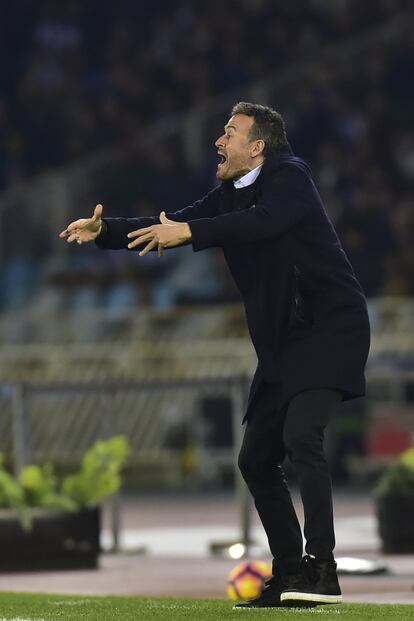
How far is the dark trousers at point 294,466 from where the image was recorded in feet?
21.4

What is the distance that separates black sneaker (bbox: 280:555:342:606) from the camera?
6496 millimetres

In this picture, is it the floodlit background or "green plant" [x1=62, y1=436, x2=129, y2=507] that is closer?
"green plant" [x1=62, y1=436, x2=129, y2=507]

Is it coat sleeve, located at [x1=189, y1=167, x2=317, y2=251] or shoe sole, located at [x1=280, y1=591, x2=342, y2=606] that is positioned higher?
coat sleeve, located at [x1=189, y1=167, x2=317, y2=251]

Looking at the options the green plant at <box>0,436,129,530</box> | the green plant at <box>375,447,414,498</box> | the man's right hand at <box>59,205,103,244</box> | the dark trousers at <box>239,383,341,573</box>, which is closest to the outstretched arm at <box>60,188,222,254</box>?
the man's right hand at <box>59,205,103,244</box>

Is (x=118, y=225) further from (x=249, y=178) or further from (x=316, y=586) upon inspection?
(x=316, y=586)

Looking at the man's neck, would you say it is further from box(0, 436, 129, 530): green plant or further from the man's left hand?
box(0, 436, 129, 530): green plant

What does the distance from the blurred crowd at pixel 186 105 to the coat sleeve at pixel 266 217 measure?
46.9 feet

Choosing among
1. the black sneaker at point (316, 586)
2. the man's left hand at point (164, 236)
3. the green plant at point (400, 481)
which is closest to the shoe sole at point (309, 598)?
the black sneaker at point (316, 586)

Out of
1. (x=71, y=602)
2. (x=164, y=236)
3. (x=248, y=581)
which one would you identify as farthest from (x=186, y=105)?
(x=164, y=236)

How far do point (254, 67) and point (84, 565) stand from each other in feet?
54.7

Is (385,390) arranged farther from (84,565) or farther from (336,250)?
(336,250)

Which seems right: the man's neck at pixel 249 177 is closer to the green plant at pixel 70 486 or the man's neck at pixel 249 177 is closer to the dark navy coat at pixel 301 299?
the dark navy coat at pixel 301 299

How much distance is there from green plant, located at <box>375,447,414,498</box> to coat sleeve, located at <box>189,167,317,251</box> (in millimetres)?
5463

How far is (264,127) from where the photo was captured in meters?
6.85
